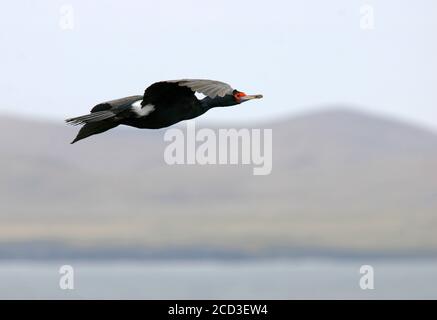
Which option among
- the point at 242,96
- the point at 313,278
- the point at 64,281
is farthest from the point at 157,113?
the point at 313,278

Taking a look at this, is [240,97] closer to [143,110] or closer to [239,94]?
[239,94]

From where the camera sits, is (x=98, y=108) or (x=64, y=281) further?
(x=64, y=281)

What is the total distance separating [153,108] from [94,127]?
2.04 ft

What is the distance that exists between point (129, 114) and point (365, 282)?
19.7 ft

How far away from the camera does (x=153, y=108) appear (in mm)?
8633

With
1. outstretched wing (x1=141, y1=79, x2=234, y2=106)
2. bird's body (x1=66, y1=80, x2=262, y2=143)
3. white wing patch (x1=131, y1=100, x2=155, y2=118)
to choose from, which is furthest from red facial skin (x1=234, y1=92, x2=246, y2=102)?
white wing patch (x1=131, y1=100, x2=155, y2=118)

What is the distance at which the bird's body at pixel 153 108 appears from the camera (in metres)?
8.52

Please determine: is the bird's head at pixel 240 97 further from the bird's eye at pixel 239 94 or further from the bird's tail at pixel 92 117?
the bird's tail at pixel 92 117

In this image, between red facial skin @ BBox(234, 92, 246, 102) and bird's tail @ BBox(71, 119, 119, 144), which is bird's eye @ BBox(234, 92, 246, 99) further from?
bird's tail @ BBox(71, 119, 119, 144)

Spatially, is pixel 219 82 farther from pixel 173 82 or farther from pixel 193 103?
pixel 193 103

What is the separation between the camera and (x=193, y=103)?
8812 mm

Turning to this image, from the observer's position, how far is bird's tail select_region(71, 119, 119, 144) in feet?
28.8

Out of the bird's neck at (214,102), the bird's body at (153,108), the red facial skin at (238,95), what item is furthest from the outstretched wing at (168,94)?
the red facial skin at (238,95)

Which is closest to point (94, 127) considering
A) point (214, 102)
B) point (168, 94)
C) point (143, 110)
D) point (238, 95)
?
point (143, 110)
